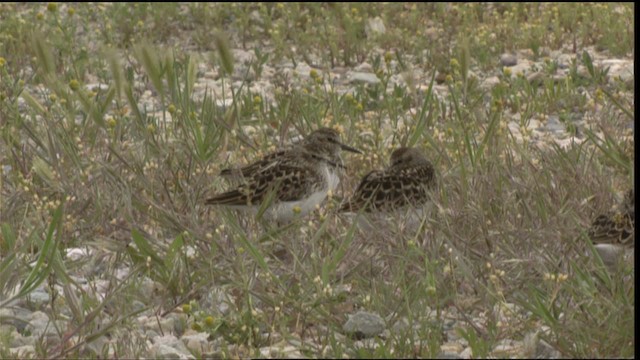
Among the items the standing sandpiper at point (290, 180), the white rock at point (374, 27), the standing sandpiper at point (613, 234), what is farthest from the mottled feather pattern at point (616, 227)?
the white rock at point (374, 27)

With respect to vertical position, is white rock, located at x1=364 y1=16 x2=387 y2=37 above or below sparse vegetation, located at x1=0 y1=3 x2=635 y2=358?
below

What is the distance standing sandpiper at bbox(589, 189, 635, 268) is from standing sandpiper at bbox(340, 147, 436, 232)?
101 cm

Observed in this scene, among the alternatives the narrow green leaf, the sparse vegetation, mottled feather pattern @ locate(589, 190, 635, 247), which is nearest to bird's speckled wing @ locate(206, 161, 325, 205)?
the sparse vegetation

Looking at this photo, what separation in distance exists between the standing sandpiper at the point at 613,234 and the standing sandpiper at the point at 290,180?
5.33ft

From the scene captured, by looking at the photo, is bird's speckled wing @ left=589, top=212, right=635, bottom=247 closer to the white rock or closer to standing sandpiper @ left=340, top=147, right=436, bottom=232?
standing sandpiper @ left=340, top=147, right=436, bottom=232

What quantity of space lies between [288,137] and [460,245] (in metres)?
2.84

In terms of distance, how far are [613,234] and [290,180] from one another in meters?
2.00

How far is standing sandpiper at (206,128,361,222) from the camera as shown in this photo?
22.9ft

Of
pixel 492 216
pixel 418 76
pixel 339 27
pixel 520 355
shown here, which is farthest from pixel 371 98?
pixel 520 355

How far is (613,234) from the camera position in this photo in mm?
6000

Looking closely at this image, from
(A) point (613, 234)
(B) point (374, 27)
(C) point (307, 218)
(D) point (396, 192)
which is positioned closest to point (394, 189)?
(D) point (396, 192)

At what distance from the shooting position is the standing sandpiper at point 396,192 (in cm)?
687

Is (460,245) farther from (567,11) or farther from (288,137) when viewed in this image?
(567,11)

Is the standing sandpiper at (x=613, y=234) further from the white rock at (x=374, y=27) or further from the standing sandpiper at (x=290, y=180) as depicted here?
the white rock at (x=374, y=27)
